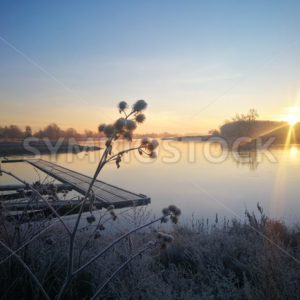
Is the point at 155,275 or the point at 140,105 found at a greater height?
the point at 140,105

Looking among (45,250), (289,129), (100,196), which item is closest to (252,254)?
(45,250)

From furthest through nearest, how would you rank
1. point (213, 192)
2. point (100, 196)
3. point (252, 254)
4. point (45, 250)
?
point (213, 192)
point (100, 196)
point (252, 254)
point (45, 250)

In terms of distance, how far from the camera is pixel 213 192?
9961 mm

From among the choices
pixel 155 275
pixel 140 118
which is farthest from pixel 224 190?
pixel 140 118

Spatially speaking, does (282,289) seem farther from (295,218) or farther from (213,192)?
(213,192)

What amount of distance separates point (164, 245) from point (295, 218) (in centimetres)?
610

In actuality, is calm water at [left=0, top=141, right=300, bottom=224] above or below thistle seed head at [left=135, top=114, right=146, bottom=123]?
below

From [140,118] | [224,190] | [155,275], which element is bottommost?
[224,190]

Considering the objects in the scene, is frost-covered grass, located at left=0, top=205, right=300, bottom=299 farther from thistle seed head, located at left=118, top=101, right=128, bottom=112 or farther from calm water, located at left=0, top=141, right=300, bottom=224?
calm water, located at left=0, top=141, right=300, bottom=224

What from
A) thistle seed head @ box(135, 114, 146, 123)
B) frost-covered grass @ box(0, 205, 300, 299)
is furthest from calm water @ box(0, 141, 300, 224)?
thistle seed head @ box(135, 114, 146, 123)

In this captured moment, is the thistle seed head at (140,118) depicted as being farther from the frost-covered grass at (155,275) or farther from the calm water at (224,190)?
the calm water at (224,190)

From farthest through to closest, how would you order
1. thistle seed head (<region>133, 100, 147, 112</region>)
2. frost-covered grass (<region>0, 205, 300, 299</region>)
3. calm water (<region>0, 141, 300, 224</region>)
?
calm water (<region>0, 141, 300, 224</region>) → frost-covered grass (<region>0, 205, 300, 299</region>) → thistle seed head (<region>133, 100, 147, 112</region>)

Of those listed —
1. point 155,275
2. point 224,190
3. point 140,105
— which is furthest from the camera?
point 224,190

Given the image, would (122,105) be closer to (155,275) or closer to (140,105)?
(140,105)
